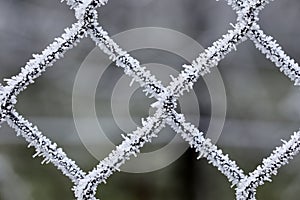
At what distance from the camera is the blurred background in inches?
70.3

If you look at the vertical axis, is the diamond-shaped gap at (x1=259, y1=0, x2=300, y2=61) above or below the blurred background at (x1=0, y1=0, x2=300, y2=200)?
above

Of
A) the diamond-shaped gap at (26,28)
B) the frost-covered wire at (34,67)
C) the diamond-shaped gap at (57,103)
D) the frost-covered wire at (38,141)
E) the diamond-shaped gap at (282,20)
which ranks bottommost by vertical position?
the frost-covered wire at (38,141)

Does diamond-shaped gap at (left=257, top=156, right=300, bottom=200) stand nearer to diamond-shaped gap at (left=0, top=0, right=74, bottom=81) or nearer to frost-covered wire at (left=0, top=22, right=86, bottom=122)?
diamond-shaped gap at (left=0, top=0, right=74, bottom=81)

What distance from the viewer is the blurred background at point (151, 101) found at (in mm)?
1785

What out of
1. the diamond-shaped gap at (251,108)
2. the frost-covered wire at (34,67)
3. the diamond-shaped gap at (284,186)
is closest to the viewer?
the frost-covered wire at (34,67)

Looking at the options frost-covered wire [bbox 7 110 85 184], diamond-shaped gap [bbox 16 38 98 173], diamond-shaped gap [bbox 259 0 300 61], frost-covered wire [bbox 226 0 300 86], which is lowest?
frost-covered wire [bbox 7 110 85 184]

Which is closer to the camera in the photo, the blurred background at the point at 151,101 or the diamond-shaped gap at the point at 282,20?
the blurred background at the point at 151,101

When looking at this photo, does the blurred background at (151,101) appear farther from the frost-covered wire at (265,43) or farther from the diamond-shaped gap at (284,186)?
the frost-covered wire at (265,43)

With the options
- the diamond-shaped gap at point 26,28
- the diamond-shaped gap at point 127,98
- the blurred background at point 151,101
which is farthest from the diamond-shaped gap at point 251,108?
the diamond-shaped gap at point 26,28

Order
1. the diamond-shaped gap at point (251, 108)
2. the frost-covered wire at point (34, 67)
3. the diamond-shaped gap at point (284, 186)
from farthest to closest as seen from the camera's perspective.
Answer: the diamond-shaped gap at point (251, 108) < the diamond-shaped gap at point (284, 186) < the frost-covered wire at point (34, 67)

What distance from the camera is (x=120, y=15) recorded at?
198 cm

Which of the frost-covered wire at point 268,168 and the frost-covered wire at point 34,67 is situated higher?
the frost-covered wire at point 34,67

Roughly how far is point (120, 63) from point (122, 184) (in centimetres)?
144

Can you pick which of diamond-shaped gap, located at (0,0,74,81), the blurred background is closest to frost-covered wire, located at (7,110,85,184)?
the blurred background
